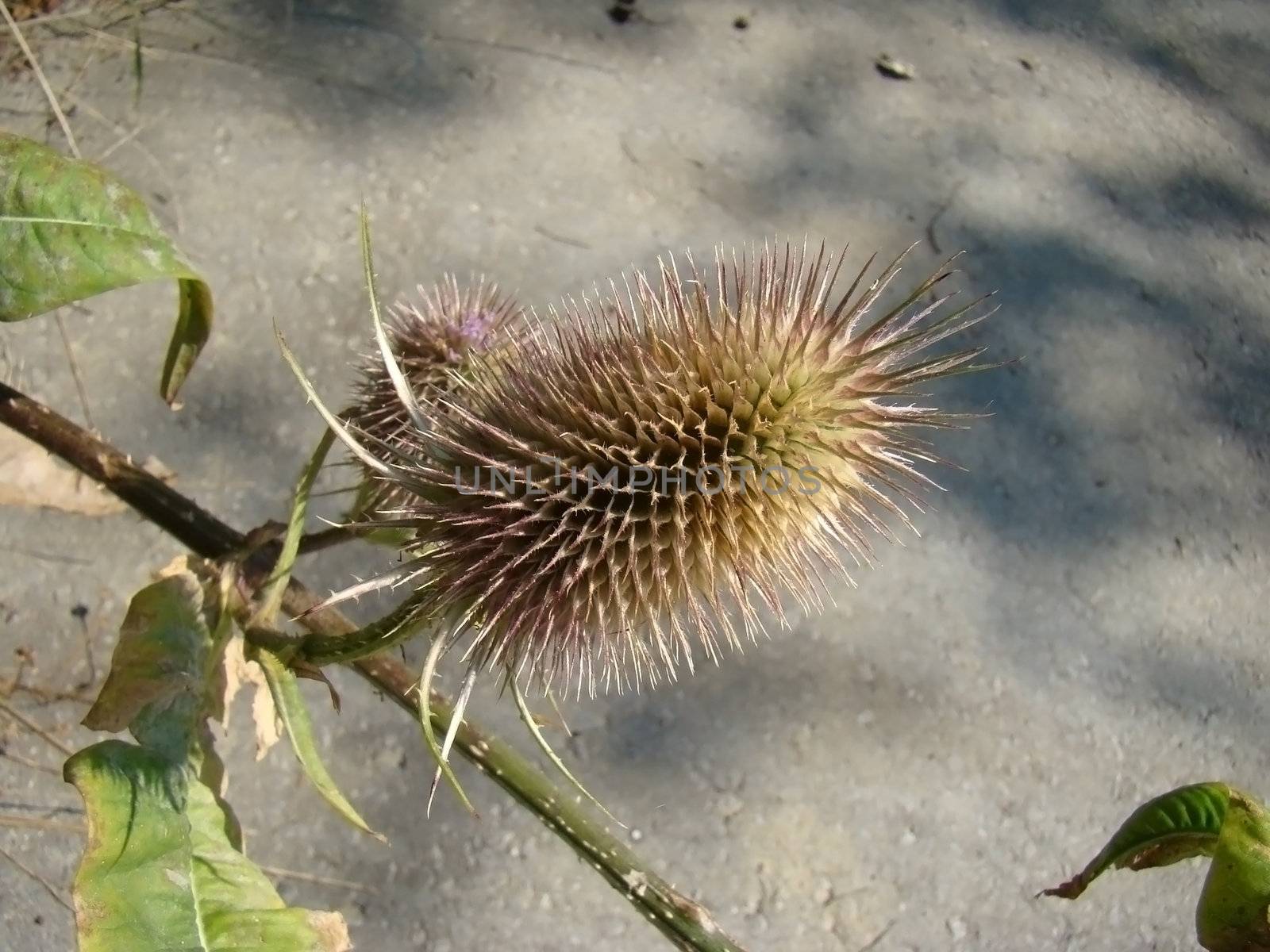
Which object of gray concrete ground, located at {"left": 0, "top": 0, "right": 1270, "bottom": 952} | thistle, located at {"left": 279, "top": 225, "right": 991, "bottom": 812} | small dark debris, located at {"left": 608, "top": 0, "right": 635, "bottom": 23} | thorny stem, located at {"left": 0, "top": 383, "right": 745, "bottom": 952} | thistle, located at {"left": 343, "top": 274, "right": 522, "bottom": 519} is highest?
thistle, located at {"left": 279, "top": 225, "right": 991, "bottom": 812}

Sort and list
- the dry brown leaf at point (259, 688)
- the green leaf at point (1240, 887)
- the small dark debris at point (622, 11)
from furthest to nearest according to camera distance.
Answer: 1. the small dark debris at point (622, 11)
2. the dry brown leaf at point (259, 688)
3. the green leaf at point (1240, 887)

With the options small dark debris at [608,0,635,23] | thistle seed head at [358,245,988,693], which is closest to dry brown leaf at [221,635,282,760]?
thistle seed head at [358,245,988,693]

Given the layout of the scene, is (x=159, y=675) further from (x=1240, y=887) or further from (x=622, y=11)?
(x=622, y=11)

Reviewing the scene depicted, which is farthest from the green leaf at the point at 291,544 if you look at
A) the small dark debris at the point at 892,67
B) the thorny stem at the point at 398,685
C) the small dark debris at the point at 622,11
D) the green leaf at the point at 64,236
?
the small dark debris at the point at 892,67

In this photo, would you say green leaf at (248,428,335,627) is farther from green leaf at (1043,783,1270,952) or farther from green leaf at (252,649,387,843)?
green leaf at (1043,783,1270,952)

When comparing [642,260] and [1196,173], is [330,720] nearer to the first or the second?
[642,260]

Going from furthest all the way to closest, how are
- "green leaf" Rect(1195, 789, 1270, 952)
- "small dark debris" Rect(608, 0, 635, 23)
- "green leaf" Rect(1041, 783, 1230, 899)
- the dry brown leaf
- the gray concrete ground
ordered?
"small dark debris" Rect(608, 0, 635, 23) → the gray concrete ground → the dry brown leaf → "green leaf" Rect(1041, 783, 1230, 899) → "green leaf" Rect(1195, 789, 1270, 952)

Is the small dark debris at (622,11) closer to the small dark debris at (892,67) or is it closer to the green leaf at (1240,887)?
the small dark debris at (892,67)
